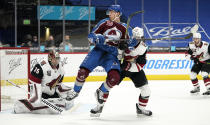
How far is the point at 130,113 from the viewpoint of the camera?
490cm

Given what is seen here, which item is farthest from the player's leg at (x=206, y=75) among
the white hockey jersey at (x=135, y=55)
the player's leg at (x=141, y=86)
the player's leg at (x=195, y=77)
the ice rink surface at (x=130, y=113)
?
the white hockey jersey at (x=135, y=55)

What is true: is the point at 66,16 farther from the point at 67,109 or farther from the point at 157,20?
the point at 67,109

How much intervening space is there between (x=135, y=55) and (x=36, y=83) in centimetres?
123

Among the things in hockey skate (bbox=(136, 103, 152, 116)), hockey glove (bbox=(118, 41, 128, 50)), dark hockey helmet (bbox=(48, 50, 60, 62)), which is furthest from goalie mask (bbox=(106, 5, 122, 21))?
hockey skate (bbox=(136, 103, 152, 116))

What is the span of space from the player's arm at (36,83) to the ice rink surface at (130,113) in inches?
9.1

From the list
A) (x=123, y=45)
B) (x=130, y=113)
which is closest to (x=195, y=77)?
(x=130, y=113)

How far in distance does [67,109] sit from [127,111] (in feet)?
2.53

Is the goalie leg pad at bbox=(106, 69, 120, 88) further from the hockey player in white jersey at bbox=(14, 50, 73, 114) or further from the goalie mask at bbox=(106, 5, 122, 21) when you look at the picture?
the goalie mask at bbox=(106, 5, 122, 21)

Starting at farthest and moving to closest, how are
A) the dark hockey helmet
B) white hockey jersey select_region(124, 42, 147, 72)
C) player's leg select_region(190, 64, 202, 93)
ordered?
player's leg select_region(190, 64, 202, 93) < the dark hockey helmet < white hockey jersey select_region(124, 42, 147, 72)

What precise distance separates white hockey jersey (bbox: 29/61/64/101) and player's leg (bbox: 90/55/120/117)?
0.74 meters

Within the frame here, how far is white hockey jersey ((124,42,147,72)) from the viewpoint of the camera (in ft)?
15.2

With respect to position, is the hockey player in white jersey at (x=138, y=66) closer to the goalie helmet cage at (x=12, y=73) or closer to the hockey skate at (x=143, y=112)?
the hockey skate at (x=143, y=112)

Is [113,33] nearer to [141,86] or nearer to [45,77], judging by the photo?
[141,86]

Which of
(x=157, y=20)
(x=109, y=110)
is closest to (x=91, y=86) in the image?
(x=109, y=110)
